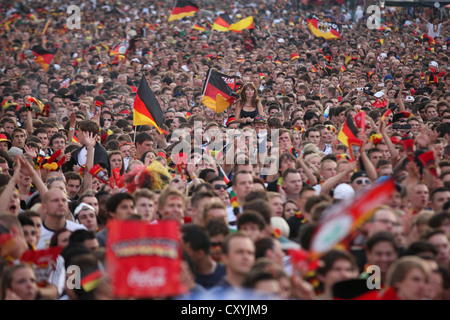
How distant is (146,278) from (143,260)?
111 millimetres

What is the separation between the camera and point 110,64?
23516mm

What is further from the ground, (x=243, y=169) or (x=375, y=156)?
(x=375, y=156)

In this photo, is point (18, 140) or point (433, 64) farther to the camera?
point (433, 64)

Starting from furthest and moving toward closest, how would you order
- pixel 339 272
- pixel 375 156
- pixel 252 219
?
1. pixel 375 156
2. pixel 252 219
3. pixel 339 272

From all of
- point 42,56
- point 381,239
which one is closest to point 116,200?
point 381,239

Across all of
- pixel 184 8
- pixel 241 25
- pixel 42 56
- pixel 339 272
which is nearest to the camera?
pixel 339 272

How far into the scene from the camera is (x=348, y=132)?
35.1 feet

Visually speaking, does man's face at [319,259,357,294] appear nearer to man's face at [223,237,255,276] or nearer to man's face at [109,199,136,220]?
man's face at [223,237,255,276]

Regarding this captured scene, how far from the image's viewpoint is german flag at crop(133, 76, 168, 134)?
11.8 meters

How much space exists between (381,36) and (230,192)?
18.4 meters

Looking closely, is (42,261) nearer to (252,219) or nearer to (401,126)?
(252,219)

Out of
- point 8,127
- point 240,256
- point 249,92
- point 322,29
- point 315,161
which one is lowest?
point 240,256

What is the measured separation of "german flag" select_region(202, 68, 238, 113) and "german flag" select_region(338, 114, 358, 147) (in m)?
3.42

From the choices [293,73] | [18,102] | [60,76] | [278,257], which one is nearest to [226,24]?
[293,73]
